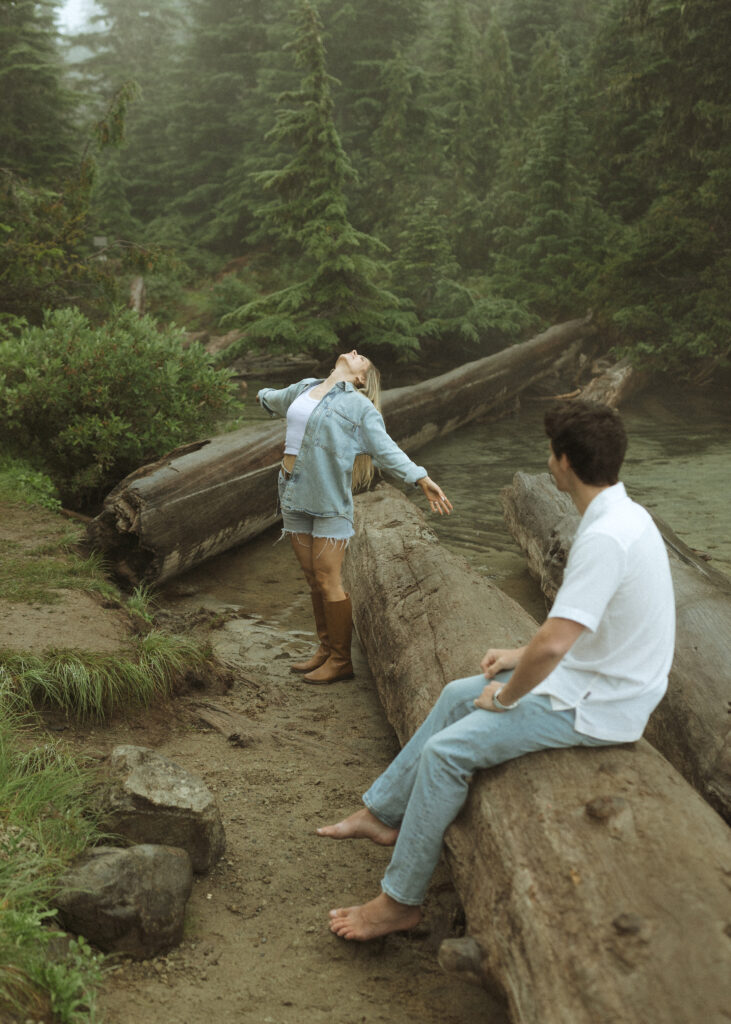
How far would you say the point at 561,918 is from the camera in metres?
2.35

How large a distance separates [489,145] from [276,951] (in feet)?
93.7

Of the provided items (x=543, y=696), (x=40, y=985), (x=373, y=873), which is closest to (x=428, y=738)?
(x=543, y=696)

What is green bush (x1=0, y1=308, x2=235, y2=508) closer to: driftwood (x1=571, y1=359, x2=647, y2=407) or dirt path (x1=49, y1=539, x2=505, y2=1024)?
dirt path (x1=49, y1=539, x2=505, y2=1024)

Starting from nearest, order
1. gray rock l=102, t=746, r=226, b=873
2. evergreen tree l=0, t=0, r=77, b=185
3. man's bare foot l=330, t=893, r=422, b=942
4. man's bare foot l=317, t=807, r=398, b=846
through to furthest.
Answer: man's bare foot l=330, t=893, r=422, b=942 → gray rock l=102, t=746, r=226, b=873 → man's bare foot l=317, t=807, r=398, b=846 → evergreen tree l=0, t=0, r=77, b=185

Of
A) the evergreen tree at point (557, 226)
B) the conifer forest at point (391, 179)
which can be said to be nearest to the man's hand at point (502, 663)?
the conifer forest at point (391, 179)

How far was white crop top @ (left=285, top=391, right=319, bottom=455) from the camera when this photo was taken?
17.6 feet

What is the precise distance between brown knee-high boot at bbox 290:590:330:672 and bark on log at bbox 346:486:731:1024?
9.33 ft

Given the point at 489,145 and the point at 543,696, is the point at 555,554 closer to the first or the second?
the point at 543,696

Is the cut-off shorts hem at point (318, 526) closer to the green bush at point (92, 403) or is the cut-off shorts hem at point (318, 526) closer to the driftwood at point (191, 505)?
the driftwood at point (191, 505)

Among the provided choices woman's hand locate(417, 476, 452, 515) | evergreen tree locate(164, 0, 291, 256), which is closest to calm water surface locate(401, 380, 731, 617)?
woman's hand locate(417, 476, 452, 515)

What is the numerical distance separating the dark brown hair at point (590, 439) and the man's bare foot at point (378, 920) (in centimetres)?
172

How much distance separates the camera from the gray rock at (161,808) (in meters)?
3.17

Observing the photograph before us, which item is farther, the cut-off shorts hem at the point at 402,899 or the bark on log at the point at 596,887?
the cut-off shorts hem at the point at 402,899

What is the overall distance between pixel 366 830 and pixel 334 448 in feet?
8.52
